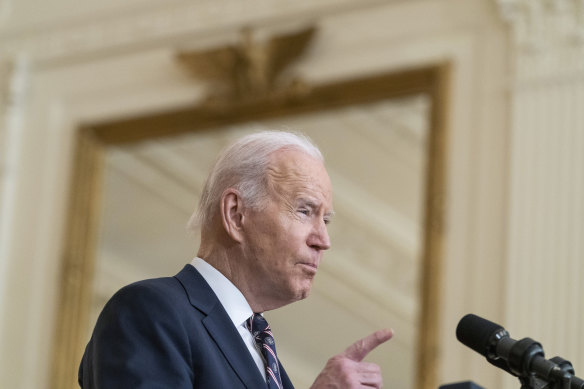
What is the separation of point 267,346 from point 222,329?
0.15 metres

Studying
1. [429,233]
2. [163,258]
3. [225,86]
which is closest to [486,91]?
[429,233]

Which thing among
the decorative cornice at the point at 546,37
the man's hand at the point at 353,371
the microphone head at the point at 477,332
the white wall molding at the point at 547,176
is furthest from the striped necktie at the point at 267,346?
the decorative cornice at the point at 546,37

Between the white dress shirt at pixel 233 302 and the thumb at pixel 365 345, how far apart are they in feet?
1.03

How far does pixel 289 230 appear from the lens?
308 cm

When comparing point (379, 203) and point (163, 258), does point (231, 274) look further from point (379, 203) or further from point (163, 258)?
point (163, 258)

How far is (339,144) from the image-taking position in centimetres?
702

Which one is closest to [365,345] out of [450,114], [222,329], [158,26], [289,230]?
[222,329]

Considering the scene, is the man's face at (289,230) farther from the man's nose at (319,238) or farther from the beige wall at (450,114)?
the beige wall at (450,114)

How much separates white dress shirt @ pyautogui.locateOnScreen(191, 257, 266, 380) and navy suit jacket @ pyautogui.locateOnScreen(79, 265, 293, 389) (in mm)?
57

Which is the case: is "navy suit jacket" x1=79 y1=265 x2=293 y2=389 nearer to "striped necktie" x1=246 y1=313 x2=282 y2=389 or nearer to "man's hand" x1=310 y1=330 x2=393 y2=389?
"striped necktie" x1=246 y1=313 x2=282 y2=389

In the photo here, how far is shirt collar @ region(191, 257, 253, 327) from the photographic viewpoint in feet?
9.74

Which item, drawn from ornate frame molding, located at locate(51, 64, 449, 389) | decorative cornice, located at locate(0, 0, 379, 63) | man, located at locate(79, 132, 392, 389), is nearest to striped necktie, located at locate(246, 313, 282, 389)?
man, located at locate(79, 132, 392, 389)

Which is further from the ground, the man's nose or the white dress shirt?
the man's nose

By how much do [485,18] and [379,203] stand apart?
1.29m
